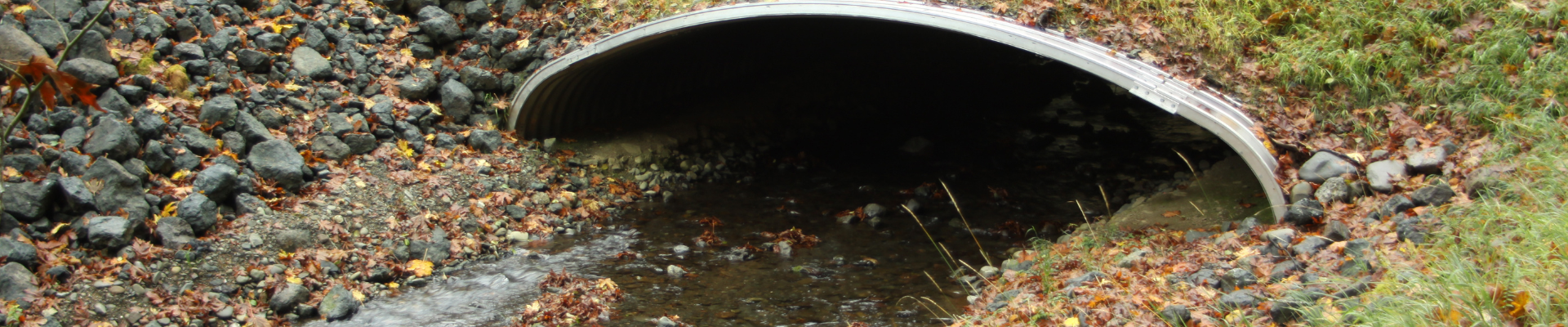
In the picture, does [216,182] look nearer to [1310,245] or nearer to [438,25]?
[438,25]

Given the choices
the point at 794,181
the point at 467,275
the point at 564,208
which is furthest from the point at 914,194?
the point at 467,275

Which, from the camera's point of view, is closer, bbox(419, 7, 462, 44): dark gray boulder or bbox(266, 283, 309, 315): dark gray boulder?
bbox(266, 283, 309, 315): dark gray boulder

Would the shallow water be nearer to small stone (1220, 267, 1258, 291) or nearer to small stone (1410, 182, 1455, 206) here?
small stone (1220, 267, 1258, 291)

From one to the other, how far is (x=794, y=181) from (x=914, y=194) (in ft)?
4.83

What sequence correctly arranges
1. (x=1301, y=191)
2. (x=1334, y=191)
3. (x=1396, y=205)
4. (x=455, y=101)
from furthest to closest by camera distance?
(x=455, y=101) → (x=1301, y=191) → (x=1334, y=191) → (x=1396, y=205)

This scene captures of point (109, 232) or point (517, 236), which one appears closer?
point (109, 232)

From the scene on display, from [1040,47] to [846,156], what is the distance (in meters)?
5.11

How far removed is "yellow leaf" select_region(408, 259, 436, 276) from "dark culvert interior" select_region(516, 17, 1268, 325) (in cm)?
136

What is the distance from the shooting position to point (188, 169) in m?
6.46

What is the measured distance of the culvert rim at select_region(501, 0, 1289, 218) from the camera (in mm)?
6152

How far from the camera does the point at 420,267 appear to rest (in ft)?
22.1

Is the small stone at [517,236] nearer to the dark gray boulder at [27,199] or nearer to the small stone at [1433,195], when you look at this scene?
the dark gray boulder at [27,199]

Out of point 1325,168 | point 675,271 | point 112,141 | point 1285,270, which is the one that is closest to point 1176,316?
point 1285,270

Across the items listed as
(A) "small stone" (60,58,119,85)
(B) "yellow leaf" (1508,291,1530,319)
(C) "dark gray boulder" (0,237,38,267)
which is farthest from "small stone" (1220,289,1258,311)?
(A) "small stone" (60,58,119,85)
